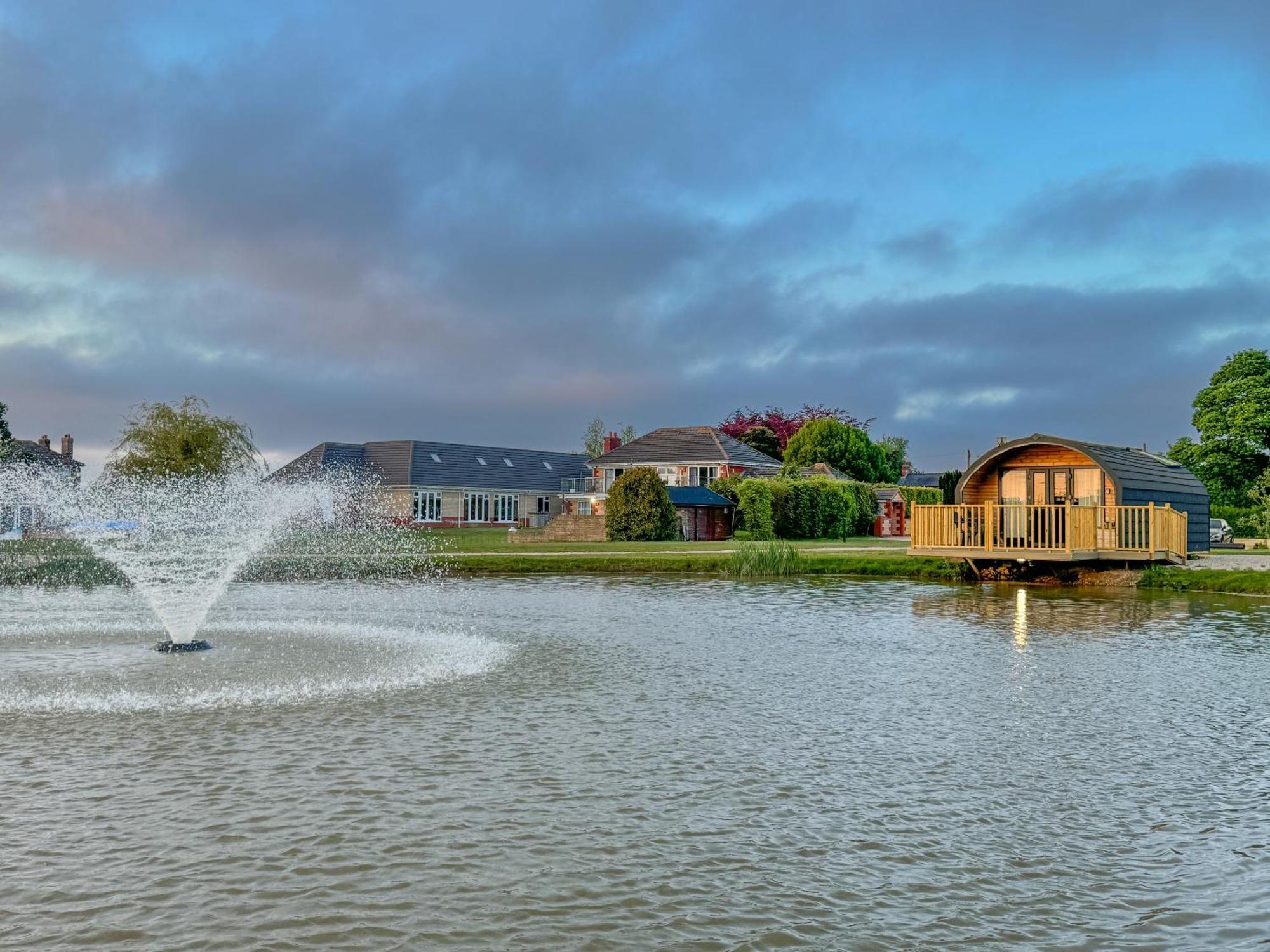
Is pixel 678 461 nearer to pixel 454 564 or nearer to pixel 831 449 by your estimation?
pixel 831 449

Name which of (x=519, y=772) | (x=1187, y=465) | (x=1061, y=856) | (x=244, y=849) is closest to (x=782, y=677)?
(x=519, y=772)

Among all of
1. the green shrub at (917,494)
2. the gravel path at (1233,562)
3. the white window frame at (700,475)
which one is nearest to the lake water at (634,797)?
the gravel path at (1233,562)

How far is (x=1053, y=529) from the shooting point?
32.3 meters

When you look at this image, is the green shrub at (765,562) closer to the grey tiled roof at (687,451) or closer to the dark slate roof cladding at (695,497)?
the dark slate roof cladding at (695,497)

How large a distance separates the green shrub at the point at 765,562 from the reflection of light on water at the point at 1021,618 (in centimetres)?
875

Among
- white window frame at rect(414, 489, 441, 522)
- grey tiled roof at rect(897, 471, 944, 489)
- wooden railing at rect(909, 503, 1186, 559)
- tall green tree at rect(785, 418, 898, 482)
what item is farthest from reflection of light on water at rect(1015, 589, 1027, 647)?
grey tiled roof at rect(897, 471, 944, 489)

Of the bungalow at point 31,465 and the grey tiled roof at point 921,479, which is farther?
the grey tiled roof at point 921,479

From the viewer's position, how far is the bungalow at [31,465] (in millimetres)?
64375

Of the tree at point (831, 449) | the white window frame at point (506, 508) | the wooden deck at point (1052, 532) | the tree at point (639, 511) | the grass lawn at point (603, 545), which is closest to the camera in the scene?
the wooden deck at point (1052, 532)

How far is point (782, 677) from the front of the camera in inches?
589

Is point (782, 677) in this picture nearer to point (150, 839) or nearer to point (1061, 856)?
point (1061, 856)

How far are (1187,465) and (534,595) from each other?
4790 centimetres

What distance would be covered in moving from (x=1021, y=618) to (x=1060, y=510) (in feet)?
34.4

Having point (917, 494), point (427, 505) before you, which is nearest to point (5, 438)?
point (427, 505)
